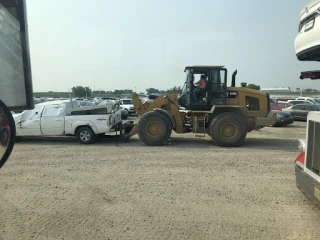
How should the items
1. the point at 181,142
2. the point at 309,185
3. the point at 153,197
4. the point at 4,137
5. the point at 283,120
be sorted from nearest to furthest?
the point at 4,137 → the point at 309,185 → the point at 153,197 → the point at 181,142 → the point at 283,120

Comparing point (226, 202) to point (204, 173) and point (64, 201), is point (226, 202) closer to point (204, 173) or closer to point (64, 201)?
point (204, 173)

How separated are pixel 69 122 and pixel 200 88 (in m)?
5.19

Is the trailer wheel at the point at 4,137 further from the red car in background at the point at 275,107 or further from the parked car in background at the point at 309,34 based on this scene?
the red car in background at the point at 275,107

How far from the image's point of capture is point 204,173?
22.4 ft

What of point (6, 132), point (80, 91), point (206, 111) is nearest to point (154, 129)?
point (206, 111)

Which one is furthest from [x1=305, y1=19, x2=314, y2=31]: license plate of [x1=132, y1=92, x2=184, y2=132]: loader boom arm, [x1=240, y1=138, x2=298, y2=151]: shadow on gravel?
[x1=132, y1=92, x2=184, y2=132]: loader boom arm

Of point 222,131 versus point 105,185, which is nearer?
point 105,185

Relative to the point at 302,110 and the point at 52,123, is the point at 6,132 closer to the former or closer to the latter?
the point at 52,123

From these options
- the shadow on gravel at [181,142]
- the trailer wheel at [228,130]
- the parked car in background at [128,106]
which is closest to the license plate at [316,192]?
the shadow on gravel at [181,142]

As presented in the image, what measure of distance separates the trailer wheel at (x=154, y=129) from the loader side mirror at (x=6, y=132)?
28.9 ft

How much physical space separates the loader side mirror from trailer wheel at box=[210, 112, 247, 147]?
9.12 metres

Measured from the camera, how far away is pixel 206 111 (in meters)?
11.4

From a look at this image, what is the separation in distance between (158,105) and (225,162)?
14.6ft

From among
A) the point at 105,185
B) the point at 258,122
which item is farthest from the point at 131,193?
the point at 258,122
